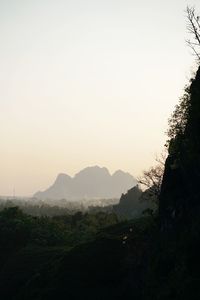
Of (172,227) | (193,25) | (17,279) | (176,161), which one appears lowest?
(17,279)

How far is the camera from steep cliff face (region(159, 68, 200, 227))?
3234cm

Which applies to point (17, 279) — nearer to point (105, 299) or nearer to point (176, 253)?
point (105, 299)

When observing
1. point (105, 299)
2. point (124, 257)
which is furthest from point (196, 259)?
point (124, 257)

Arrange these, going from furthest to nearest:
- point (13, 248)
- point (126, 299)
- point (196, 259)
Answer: point (13, 248) → point (126, 299) → point (196, 259)

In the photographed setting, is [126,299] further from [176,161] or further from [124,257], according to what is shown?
[176,161]


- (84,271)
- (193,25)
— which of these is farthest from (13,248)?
(193,25)

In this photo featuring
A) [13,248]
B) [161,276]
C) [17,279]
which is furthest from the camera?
[13,248]

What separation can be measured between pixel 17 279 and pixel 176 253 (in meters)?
27.2

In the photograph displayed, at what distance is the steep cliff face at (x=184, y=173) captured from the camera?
3234cm

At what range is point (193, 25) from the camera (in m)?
39.6

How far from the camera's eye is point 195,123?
109 ft

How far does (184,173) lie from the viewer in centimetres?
3441

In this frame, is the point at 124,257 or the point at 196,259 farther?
the point at 124,257

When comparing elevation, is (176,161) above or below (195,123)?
below
